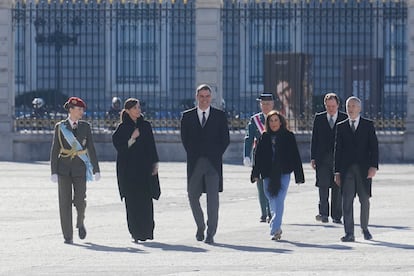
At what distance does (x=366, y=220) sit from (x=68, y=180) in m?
3.13

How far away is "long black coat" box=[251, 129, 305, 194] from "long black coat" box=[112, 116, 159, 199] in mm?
1108

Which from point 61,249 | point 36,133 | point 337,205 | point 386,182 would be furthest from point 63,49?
point 61,249

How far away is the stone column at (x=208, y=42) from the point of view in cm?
3094

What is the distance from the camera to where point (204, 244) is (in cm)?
1486

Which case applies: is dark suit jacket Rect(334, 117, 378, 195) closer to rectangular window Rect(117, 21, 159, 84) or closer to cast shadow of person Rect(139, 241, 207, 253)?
cast shadow of person Rect(139, 241, 207, 253)

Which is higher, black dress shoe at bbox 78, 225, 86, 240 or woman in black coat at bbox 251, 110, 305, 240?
woman in black coat at bbox 251, 110, 305, 240

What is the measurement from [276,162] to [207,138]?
30.6 inches

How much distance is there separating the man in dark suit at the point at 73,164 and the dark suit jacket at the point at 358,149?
2527 millimetres

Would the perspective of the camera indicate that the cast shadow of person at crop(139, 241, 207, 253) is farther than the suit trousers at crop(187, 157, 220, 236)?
No

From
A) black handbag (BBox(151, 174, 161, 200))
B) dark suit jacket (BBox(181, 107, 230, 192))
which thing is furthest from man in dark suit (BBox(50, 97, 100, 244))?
dark suit jacket (BBox(181, 107, 230, 192))

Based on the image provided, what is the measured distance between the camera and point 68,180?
15.6 m

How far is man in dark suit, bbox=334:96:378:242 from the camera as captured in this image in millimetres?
15344

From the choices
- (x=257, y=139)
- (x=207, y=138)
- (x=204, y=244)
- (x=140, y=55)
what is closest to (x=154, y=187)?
(x=207, y=138)

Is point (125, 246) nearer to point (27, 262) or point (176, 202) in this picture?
point (27, 262)
